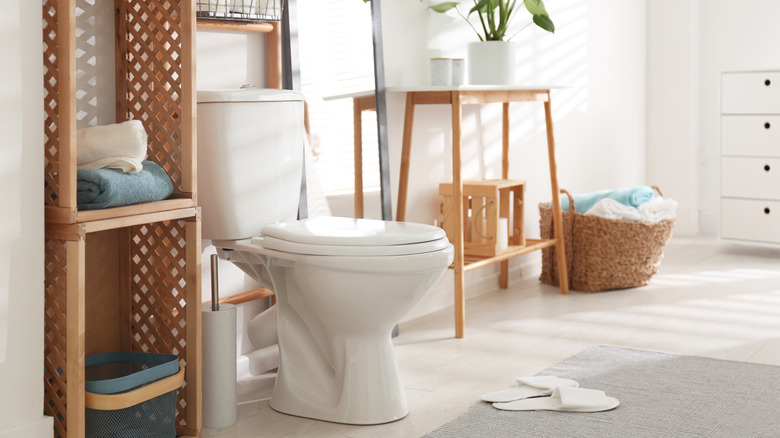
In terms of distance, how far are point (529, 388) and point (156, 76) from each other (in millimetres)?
1196

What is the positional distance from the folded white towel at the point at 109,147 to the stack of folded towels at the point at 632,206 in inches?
86.9

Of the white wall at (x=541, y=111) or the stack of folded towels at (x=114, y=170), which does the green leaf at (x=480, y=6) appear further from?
the stack of folded towels at (x=114, y=170)

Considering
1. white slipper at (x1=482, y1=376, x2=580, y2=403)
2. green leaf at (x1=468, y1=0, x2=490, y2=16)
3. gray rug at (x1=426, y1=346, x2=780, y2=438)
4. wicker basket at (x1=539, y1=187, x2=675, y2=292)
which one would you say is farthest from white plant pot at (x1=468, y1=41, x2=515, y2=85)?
white slipper at (x1=482, y1=376, x2=580, y2=403)

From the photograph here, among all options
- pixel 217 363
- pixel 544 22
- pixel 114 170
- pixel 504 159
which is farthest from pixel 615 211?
pixel 114 170

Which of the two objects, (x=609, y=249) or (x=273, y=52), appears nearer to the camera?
(x=273, y=52)

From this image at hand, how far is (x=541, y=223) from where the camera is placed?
3.75 meters

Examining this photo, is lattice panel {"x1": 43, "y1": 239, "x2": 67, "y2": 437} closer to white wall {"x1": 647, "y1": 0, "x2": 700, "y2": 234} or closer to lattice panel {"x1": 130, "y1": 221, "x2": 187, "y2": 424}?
lattice panel {"x1": 130, "y1": 221, "x2": 187, "y2": 424}

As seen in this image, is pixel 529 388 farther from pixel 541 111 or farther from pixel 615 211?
pixel 541 111

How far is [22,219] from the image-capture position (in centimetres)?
170

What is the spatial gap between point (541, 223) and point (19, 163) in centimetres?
244

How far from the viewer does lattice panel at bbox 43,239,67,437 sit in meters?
1.76

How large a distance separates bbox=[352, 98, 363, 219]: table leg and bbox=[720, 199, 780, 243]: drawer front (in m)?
2.25

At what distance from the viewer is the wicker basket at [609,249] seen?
11.6 feet

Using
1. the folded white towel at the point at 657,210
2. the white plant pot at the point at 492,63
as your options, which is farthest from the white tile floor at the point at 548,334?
the white plant pot at the point at 492,63
